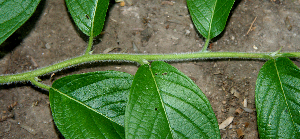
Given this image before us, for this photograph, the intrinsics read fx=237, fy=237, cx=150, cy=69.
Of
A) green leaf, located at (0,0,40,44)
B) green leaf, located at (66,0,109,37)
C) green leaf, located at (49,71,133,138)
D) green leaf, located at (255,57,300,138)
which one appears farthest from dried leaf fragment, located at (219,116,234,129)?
green leaf, located at (0,0,40,44)

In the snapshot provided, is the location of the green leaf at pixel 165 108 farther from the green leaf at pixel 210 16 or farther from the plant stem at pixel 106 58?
the green leaf at pixel 210 16

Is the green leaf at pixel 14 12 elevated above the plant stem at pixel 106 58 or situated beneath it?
elevated above

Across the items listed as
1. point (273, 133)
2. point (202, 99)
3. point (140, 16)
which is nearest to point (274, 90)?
point (273, 133)

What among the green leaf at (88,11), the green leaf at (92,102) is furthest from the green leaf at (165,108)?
the green leaf at (88,11)

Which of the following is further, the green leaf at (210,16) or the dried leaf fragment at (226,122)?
the dried leaf fragment at (226,122)

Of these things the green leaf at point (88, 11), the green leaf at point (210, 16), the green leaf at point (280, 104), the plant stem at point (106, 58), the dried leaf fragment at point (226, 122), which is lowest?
the dried leaf fragment at point (226, 122)
